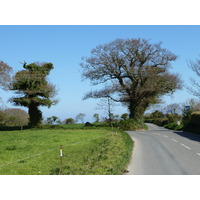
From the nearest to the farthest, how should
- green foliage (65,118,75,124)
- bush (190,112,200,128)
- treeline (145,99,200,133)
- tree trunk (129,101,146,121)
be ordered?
bush (190,112,200,128)
treeline (145,99,200,133)
tree trunk (129,101,146,121)
green foliage (65,118,75,124)

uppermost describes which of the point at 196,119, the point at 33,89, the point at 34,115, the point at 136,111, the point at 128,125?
the point at 33,89

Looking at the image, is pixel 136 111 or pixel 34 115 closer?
pixel 34 115

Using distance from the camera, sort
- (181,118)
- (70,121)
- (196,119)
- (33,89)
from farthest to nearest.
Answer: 1. (70,121)
2. (181,118)
3. (33,89)
4. (196,119)

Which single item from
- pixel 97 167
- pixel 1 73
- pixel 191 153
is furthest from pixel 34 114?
pixel 97 167

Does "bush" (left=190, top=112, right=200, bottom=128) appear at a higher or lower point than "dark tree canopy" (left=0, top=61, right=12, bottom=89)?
lower

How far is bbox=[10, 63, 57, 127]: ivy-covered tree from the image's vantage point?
3866 cm

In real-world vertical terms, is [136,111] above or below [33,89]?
below

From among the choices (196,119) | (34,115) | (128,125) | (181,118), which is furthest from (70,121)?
(196,119)

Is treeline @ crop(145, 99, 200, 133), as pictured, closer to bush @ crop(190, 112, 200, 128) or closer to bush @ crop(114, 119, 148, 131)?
bush @ crop(190, 112, 200, 128)

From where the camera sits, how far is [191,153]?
1508cm

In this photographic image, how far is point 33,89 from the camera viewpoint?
38.9 metres

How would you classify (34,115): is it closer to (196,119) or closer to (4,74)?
(4,74)

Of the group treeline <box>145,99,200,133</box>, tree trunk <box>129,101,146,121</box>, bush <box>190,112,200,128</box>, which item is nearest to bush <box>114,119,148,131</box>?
tree trunk <box>129,101,146,121</box>
